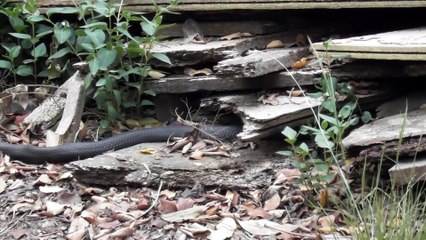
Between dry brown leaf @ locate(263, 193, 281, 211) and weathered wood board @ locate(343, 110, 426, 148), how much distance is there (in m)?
0.45

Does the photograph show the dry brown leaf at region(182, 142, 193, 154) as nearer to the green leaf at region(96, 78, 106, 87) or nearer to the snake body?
the snake body

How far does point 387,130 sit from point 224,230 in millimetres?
971

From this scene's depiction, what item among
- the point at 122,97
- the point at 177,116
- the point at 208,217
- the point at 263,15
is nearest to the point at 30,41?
the point at 122,97

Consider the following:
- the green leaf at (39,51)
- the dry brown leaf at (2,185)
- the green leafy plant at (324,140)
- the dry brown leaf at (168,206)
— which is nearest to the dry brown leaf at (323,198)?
the green leafy plant at (324,140)

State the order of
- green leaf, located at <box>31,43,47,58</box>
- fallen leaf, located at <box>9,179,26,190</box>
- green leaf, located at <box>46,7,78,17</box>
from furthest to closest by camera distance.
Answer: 1. green leaf, located at <box>31,43,47,58</box>
2. green leaf, located at <box>46,7,78,17</box>
3. fallen leaf, located at <box>9,179,26,190</box>

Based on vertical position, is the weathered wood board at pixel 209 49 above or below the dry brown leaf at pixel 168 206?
above

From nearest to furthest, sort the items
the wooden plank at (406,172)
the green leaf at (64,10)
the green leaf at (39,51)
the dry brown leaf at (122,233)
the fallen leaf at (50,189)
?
the wooden plank at (406,172)
the dry brown leaf at (122,233)
the fallen leaf at (50,189)
the green leaf at (64,10)
the green leaf at (39,51)

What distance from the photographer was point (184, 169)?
4031 millimetres

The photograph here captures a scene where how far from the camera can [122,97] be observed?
5.00 meters

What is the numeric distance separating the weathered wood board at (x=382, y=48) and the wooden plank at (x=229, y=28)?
1.03 meters

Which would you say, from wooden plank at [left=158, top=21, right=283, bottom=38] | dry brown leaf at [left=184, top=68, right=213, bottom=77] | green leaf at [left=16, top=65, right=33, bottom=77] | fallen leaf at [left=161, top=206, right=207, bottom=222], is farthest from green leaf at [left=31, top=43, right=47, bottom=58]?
fallen leaf at [left=161, top=206, right=207, bottom=222]

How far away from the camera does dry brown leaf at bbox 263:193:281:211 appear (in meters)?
3.75

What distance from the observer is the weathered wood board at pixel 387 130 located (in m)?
3.54

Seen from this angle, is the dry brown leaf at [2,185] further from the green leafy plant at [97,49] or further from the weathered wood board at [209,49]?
the weathered wood board at [209,49]
